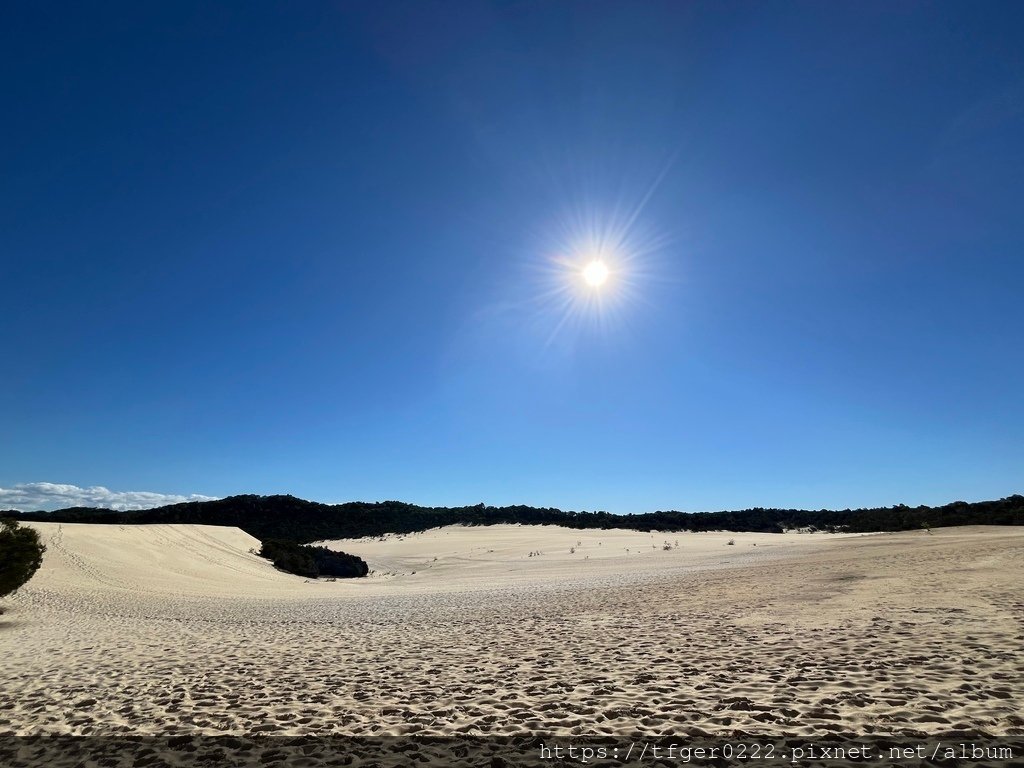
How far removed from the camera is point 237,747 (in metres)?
6.55

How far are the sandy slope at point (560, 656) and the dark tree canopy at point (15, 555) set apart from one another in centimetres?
117

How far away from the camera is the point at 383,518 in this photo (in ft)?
300

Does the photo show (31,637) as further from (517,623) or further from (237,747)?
(517,623)

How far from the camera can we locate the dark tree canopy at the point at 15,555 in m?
16.5

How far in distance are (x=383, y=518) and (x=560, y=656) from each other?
86798 millimetres

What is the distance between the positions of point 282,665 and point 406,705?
4427 millimetres

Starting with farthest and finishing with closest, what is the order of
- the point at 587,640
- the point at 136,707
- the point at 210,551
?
the point at 210,551 < the point at 587,640 < the point at 136,707

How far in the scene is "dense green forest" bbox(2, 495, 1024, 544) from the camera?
7450 cm

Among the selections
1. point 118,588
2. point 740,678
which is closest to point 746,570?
point 740,678

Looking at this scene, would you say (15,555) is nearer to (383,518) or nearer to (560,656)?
(560,656)

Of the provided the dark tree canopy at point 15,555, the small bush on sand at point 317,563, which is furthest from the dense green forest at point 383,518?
the dark tree canopy at point 15,555

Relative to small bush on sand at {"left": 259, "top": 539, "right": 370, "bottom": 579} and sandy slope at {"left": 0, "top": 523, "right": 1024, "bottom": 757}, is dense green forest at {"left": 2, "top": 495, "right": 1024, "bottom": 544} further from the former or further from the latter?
sandy slope at {"left": 0, "top": 523, "right": 1024, "bottom": 757}

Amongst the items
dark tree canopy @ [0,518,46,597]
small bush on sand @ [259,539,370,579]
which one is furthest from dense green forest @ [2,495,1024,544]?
dark tree canopy @ [0,518,46,597]

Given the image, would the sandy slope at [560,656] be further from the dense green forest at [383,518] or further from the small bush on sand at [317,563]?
the dense green forest at [383,518]
